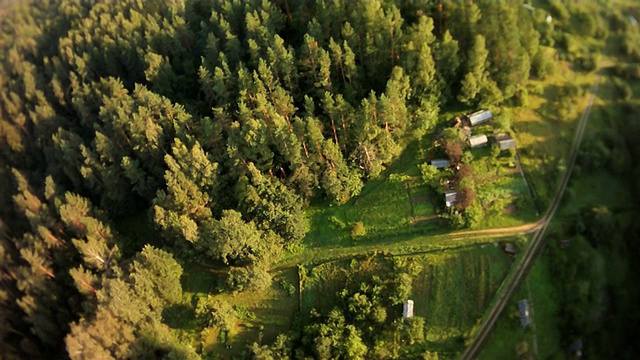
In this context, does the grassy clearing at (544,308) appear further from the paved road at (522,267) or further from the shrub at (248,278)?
the shrub at (248,278)

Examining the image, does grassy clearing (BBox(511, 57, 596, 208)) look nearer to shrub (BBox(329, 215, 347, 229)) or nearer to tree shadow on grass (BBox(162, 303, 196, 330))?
shrub (BBox(329, 215, 347, 229))

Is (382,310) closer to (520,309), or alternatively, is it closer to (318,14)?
(520,309)

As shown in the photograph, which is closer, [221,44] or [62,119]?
[221,44]

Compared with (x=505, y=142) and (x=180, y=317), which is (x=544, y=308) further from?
(x=180, y=317)

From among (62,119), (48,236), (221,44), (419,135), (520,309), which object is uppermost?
(221,44)

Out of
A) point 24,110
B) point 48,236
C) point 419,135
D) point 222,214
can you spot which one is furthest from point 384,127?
point 24,110

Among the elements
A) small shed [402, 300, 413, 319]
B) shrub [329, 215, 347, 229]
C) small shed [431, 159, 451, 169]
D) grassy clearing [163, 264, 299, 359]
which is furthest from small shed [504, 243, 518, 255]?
grassy clearing [163, 264, 299, 359]
